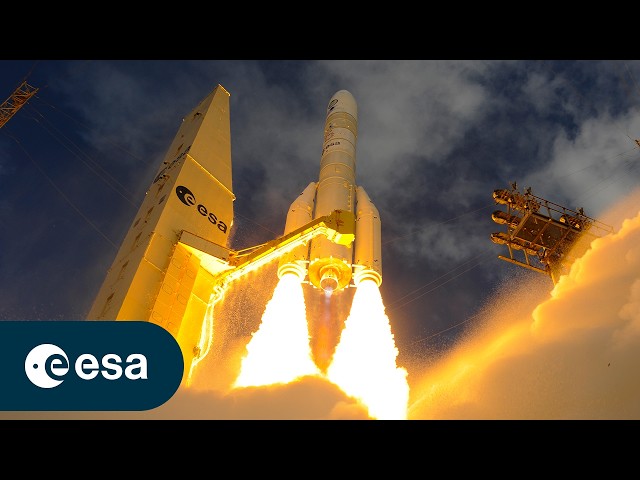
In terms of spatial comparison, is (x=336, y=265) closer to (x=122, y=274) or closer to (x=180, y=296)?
(x=180, y=296)

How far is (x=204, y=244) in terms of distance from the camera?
578 inches

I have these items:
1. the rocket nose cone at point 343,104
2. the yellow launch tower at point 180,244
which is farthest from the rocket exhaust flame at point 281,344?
the rocket nose cone at point 343,104

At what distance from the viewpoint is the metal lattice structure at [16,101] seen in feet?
103

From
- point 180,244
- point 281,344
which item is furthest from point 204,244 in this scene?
point 281,344

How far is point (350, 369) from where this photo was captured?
14648 mm

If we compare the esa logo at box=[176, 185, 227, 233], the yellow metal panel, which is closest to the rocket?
the esa logo at box=[176, 185, 227, 233]

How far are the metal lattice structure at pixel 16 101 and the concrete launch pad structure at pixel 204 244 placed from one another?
18.5 metres

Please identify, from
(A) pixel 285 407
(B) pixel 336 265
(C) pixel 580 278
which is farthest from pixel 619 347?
(A) pixel 285 407

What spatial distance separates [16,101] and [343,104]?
72.1 feet

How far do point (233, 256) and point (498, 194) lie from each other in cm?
1203

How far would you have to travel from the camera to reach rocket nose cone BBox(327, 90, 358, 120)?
68.0ft

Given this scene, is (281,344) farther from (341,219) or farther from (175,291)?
(341,219)

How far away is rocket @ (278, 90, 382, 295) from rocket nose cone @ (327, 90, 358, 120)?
0.15 feet

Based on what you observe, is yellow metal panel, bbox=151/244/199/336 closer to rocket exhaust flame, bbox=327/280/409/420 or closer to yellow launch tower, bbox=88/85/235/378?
yellow launch tower, bbox=88/85/235/378
